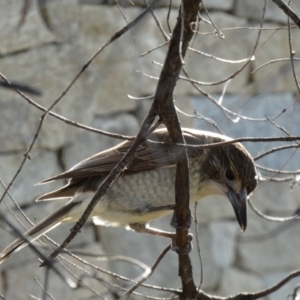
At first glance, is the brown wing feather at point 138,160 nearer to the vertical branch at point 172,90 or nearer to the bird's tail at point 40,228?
the bird's tail at point 40,228

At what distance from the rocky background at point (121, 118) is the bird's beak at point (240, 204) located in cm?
88

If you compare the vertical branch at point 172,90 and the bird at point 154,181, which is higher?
the bird at point 154,181

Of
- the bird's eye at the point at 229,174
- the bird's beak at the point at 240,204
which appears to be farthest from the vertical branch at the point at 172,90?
the bird's eye at the point at 229,174

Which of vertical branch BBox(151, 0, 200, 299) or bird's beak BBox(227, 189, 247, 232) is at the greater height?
bird's beak BBox(227, 189, 247, 232)

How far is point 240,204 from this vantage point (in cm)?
311

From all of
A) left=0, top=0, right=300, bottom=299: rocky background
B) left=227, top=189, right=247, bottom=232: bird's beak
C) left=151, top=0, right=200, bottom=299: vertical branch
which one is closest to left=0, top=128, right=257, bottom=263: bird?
left=227, top=189, right=247, bottom=232: bird's beak

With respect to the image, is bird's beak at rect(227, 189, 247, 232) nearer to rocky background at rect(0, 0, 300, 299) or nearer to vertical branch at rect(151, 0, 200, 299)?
vertical branch at rect(151, 0, 200, 299)

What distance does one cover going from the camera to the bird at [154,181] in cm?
312

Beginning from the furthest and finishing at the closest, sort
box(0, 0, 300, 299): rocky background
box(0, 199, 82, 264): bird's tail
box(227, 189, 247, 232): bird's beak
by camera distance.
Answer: box(0, 0, 300, 299): rocky background < box(227, 189, 247, 232): bird's beak < box(0, 199, 82, 264): bird's tail

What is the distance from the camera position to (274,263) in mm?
5852

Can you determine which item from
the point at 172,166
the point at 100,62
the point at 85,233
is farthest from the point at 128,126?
the point at 172,166

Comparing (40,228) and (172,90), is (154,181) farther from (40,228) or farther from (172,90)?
(172,90)

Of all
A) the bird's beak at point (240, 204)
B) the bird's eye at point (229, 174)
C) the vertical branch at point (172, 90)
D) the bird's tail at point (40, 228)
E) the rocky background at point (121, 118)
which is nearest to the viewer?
the vertical branch at point (172, 90)

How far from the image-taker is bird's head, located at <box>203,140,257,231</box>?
10.3ft
